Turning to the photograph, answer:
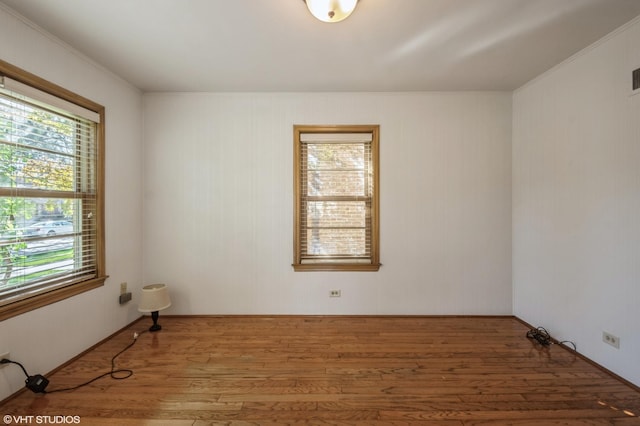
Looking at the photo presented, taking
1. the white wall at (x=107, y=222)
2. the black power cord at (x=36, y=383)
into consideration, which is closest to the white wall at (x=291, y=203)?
the white wall at (x=107, y=222)

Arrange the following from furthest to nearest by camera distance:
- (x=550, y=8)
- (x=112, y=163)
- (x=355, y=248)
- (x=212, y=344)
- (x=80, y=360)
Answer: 1. (x=355, y=248)
2. (x=112, y=163)
3. (x=212, y=344)
4. (x=80, y=360)
5. (x=550, y=8)

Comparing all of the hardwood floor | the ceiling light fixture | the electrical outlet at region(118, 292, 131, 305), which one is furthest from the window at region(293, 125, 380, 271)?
the electrical outlet at region(118, 292, 131, 305)

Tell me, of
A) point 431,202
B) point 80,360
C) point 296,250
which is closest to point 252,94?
point 296,250

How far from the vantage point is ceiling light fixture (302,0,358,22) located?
63.6 inches

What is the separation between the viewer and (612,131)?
2057 millimetres

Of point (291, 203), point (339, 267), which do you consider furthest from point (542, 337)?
point (291, 203)

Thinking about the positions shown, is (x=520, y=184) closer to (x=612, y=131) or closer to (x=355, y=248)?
(x=612, y=131)

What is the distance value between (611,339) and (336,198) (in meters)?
2.68

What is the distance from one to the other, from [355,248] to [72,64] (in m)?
3.26

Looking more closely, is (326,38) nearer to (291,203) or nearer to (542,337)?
(291,203)

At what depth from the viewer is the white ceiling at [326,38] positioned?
1.75m
